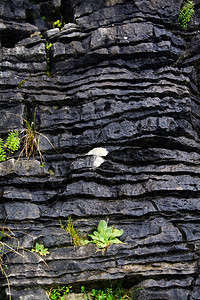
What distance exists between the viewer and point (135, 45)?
273 inches

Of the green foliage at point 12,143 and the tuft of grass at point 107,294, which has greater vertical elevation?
the green foliage at point 12,143

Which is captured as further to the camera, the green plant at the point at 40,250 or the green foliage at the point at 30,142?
the green foliage at the point at 30,142

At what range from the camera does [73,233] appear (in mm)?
5324

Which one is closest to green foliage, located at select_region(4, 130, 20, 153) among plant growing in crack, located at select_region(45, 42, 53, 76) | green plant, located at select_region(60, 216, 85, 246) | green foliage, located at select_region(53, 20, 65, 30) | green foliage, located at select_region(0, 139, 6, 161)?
green foliage, located at select_region(0, 139, 6, 161)

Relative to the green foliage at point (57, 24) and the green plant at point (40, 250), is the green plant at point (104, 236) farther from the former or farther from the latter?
the green foliage at point (57, 24)

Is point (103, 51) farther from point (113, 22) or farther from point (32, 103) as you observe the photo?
point (32, 103)

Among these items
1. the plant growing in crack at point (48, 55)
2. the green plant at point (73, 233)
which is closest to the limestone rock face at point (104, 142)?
the plant growing in crack at point (48, 55)

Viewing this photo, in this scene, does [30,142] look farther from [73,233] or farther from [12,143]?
[73,233]

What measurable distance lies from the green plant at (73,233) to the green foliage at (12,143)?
7.13 feet

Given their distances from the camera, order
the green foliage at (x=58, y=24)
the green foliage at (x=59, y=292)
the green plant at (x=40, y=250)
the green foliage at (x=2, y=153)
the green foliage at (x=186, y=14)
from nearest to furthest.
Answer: the green foliage at (x=59, y=292) → the green plant at (x=40, y=250) → the green foliage at (x=2, y=153) → the green foliage at (x=186, y=14) → the green foliage at (x=58, y=24)

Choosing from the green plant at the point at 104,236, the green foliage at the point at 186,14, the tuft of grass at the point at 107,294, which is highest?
the green foliage at the point at 186,14

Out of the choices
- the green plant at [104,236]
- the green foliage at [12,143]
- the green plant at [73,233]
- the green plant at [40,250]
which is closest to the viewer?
the green plant at [40,250]

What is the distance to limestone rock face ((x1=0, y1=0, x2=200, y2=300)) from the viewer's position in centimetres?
485

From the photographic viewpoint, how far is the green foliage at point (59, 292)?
15.3ft
